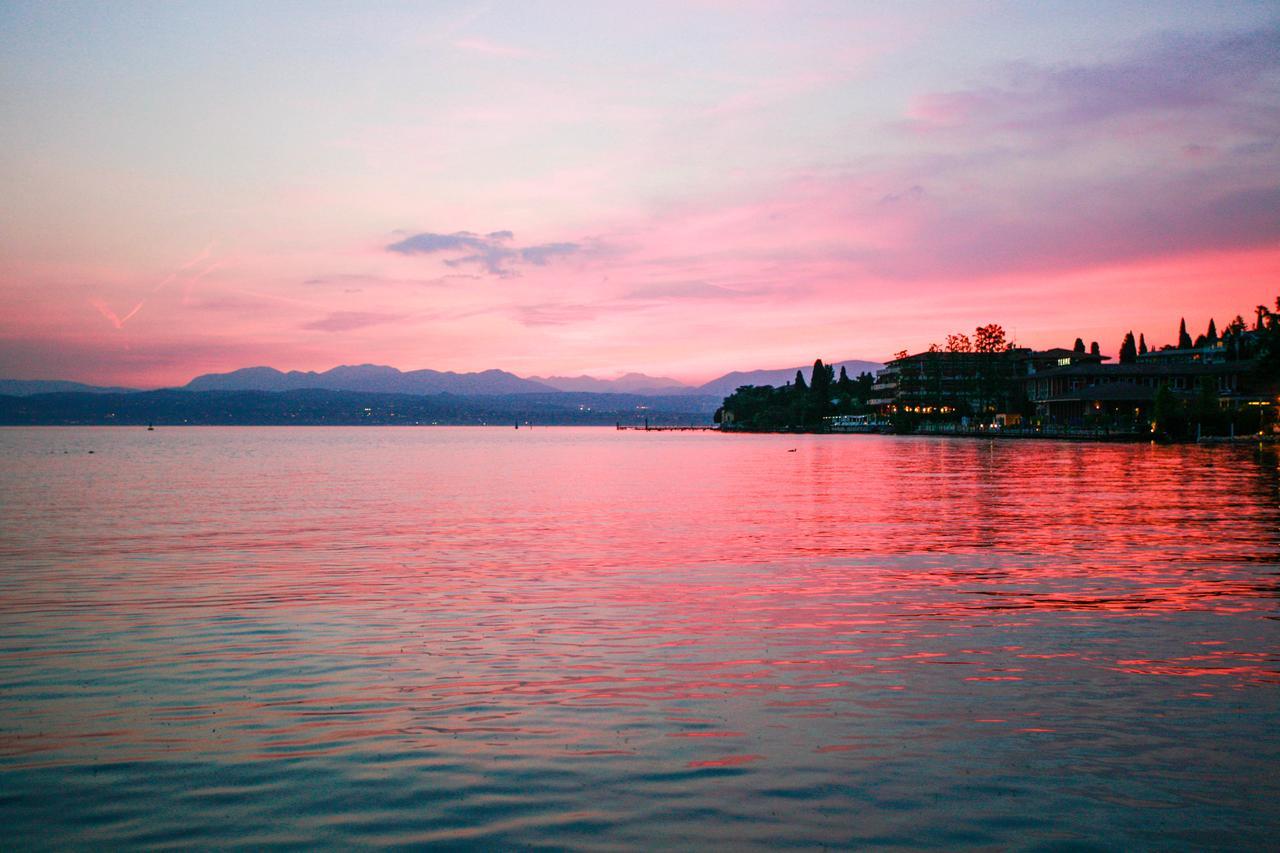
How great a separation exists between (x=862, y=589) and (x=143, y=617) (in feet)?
50.2

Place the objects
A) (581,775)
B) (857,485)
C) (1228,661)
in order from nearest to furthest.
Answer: (581,775)
(1228,661)
(857,485)

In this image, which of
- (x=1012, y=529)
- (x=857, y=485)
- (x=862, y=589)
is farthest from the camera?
(x=857, y=485)

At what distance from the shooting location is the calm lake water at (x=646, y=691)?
9.36 metres

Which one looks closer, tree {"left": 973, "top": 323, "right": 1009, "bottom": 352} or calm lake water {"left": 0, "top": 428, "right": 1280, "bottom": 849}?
calm lake water {"left": 0, "top": 428, "right": 1280, "bottom": 849}

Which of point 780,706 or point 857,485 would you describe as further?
point 857,485

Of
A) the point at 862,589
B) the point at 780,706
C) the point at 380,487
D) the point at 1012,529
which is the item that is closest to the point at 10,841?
the point at 780,706

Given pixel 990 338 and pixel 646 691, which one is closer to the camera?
pixel 646 691

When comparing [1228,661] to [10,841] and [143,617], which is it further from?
[143,617]

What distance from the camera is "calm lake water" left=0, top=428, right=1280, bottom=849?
9.36 meters

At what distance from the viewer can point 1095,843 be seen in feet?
28.3

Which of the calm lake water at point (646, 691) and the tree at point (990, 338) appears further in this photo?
the tree at point (990, 338)

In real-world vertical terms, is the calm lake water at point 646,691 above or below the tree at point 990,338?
below

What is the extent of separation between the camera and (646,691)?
13805 millimetres

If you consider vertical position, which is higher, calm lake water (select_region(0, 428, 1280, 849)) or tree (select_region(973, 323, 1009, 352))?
tree (select_region(973, 323, 1009, 352))
